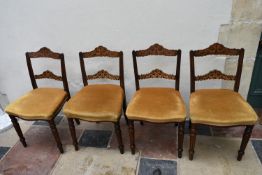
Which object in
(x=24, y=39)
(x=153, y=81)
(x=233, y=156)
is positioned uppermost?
(x=24, y=39)

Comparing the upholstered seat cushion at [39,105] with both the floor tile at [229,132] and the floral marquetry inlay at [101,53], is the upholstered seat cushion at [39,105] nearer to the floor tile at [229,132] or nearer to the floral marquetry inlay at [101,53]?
the floral marquetry inlay at [101,53]

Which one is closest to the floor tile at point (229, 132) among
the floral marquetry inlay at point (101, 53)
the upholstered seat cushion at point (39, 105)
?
the floral marquetry inlay at point (101, 53)

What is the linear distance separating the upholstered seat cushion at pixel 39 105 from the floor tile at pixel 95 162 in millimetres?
436

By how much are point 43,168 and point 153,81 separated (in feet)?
4.20

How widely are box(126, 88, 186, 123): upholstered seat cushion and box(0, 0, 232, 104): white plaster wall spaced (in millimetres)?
330

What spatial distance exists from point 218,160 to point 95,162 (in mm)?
1049

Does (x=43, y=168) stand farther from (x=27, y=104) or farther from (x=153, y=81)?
(x=153, y=81)

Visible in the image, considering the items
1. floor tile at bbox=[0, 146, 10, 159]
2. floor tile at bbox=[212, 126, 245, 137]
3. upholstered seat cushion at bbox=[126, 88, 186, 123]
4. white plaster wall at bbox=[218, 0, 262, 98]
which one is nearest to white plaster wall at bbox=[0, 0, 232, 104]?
white plaster wall at bbox=[218, 0, 262, 98]

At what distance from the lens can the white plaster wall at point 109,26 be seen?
1.77m

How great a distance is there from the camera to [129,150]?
1918 millimetres

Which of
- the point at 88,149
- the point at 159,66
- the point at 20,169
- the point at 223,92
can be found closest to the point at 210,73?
the point at 223,92

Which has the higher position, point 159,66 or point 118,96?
point 159,66

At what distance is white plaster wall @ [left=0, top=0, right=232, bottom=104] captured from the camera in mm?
1768

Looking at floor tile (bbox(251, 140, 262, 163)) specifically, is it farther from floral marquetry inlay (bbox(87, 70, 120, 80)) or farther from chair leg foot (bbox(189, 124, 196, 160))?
floral marquetry inlay (bbox(87, 70, 120, 80))
